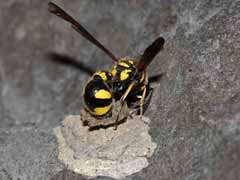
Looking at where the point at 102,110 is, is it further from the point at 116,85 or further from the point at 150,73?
the point at 150,73

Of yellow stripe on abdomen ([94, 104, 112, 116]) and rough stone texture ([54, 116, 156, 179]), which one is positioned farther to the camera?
yellow stripe on abdomen ([94, 104, 112, 116])

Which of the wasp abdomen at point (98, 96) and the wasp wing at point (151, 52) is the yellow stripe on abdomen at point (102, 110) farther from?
the wasp wing at point (151, 52)

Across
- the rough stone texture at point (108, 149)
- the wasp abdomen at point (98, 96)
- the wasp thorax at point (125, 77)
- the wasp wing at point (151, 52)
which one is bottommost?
the rough stone texture at point (108, 149)

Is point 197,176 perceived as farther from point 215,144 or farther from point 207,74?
point 207,74

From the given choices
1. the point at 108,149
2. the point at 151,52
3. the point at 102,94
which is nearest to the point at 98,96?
the point at 102,94

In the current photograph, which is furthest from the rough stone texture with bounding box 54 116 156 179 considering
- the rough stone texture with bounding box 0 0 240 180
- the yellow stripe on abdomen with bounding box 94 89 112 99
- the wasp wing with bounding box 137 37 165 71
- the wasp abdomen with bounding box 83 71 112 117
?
→ the wasp wing with bounding box 137 37 165 71

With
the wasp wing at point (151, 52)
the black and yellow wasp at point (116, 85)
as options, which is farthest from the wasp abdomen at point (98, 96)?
the wasp wing at point (151, 52)

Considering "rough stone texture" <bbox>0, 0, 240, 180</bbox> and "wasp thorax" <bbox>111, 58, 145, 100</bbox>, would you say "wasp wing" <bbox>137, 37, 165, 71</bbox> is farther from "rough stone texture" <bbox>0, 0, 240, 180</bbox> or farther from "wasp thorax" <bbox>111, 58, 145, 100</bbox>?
"rough stone texture" <bbox>0, 0, 240, 180</bbox>

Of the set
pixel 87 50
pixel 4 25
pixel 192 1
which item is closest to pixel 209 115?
pixel 192 1
